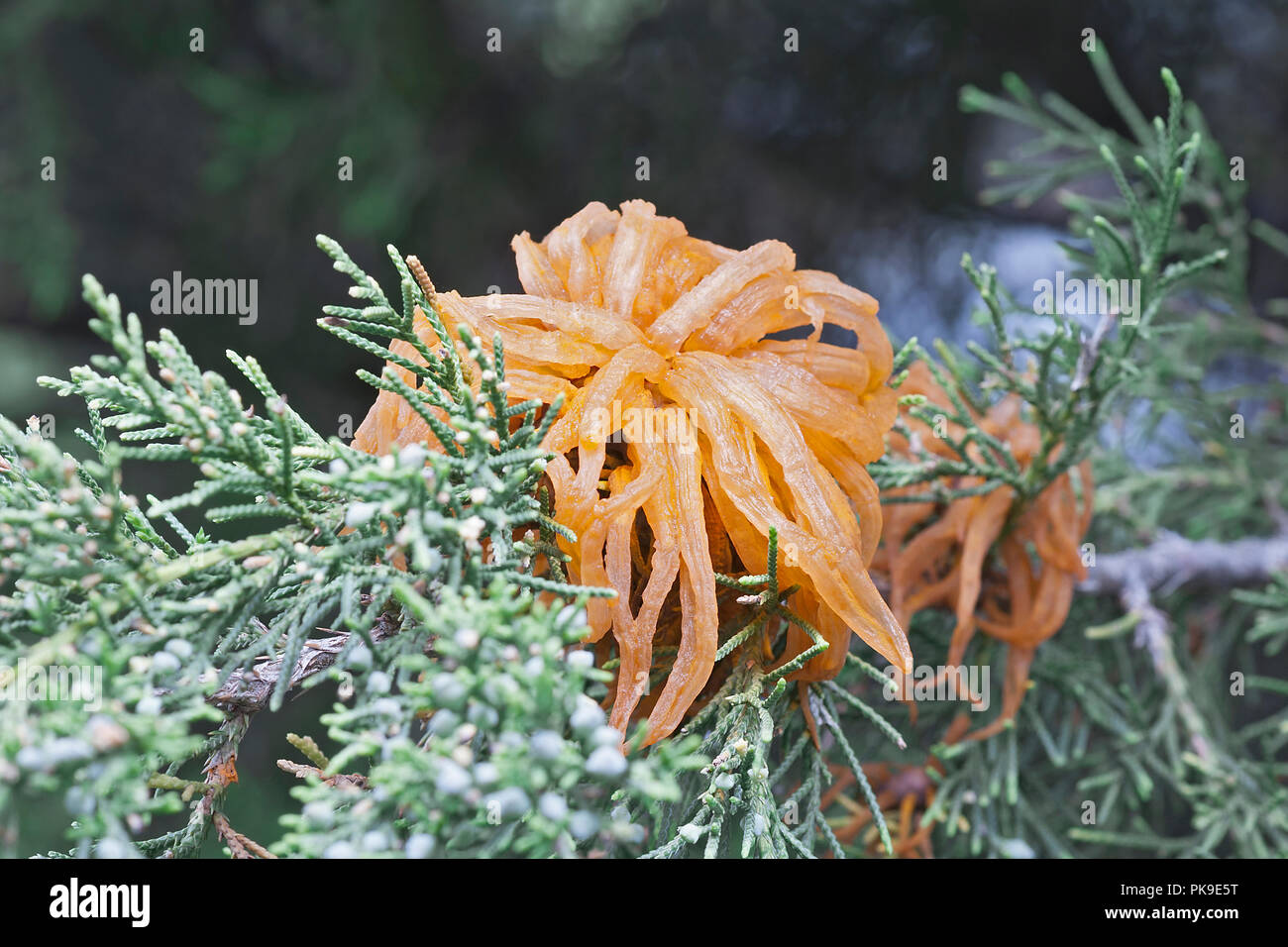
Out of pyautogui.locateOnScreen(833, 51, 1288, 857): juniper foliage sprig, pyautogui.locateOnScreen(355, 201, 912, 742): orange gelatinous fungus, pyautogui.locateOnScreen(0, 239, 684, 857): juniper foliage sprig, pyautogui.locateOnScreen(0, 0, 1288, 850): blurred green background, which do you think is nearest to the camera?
pyautogui.locateOnScreen(0, 239, 684, 857): juniper foliage sprig

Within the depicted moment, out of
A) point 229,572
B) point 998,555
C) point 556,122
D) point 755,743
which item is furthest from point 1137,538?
point 556,122

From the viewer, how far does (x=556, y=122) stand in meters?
4.28

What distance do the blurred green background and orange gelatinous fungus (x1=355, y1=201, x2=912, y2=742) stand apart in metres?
2.77

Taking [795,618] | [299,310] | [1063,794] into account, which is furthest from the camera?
[299,310]

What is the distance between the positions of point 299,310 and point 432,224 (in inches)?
38.6

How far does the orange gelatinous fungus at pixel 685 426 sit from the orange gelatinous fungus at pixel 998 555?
48 cm

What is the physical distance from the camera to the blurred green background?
12.9ft

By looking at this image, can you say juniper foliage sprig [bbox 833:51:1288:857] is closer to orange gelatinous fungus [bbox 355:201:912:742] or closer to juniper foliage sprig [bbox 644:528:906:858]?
orange gelatinous fungus [bbox 355:201:912:742]

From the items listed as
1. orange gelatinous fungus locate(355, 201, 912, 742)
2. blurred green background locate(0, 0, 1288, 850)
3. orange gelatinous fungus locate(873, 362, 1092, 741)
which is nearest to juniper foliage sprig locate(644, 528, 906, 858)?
orange gelatinous fungus locate(355, 201, 912, 742)

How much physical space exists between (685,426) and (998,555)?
3.47 ft

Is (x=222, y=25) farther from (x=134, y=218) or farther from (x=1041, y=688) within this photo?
(x=1041, y=688)
